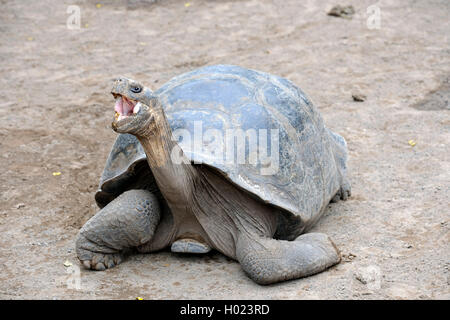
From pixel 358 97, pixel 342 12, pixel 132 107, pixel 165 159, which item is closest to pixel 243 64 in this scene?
pixel 358 97

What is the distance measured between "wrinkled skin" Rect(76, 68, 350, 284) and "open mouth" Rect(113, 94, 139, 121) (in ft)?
0.54

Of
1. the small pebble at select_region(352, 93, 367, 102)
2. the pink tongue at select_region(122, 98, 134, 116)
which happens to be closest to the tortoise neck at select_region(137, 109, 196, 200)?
the pink tongue at select_region(122, 98, 134, 116)

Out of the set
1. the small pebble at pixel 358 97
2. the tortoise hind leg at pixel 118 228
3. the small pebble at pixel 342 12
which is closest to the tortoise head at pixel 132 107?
the tortoise hind leg at pixel 118 228

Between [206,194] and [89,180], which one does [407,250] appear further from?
[89,180]

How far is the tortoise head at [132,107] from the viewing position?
289cm

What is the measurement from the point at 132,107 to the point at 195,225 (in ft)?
3.28

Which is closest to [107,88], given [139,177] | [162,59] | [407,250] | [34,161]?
[162,59]

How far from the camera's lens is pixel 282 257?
339cm

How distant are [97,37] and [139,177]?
577 centimetres

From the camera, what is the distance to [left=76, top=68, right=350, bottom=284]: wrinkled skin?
3.34 meters

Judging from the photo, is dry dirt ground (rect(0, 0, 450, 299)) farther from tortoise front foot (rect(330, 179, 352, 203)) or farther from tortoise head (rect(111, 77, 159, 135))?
tortoise head (rect(111, 77, 159, 135))

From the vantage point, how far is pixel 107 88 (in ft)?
23.4

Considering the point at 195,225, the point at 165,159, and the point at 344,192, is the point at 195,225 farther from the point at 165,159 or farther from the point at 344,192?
the point at 344,192

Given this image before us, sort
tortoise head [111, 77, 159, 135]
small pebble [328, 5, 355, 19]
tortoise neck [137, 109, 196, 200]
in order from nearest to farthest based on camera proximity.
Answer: tortoise head [111, 77, 159, 135] → tortoise neck [137, 109, 196, 200] → small pebble [328, 5, 355, 19]
